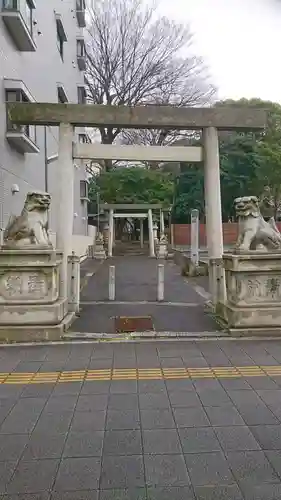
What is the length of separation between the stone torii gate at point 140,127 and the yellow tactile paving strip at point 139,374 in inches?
Result: 122

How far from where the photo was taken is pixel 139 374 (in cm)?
524

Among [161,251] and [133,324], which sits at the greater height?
[161,251]

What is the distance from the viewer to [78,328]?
308 inches

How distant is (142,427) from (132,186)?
28.5 m

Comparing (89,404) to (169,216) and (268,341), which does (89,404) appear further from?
(169,216)

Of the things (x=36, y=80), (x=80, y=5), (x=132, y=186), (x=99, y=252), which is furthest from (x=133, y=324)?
(x=132, y=186)

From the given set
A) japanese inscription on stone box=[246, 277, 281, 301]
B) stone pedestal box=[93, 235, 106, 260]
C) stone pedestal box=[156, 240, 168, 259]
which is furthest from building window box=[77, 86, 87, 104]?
japanese inscription on stone box=[246, 277, 281, 301]

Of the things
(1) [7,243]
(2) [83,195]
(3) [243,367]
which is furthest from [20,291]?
(2) [83,195]

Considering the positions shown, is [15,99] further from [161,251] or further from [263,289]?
[161,251]

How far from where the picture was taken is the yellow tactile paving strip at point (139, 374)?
16.7ft

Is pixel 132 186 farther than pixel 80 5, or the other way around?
pixel 132 186

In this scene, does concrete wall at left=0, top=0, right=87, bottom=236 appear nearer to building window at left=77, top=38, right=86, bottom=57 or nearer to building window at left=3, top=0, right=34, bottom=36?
building window at left=3, top=0, right=34, bottom=36

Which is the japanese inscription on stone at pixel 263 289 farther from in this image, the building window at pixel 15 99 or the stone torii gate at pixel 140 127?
the building window at pixel 15 99

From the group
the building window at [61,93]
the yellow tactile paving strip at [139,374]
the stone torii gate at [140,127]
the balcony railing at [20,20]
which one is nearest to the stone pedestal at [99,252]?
the building window at [61,93]
